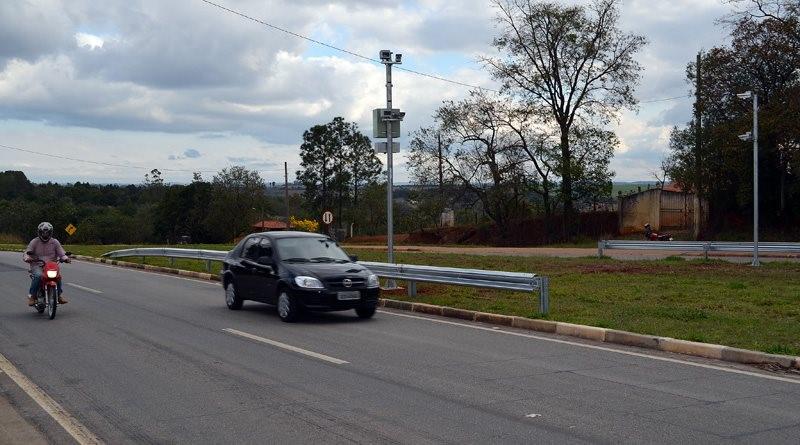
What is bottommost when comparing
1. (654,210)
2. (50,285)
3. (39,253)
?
(50,285)

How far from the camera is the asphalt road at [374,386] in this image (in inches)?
266

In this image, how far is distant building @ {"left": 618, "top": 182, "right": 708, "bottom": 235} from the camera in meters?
49.0

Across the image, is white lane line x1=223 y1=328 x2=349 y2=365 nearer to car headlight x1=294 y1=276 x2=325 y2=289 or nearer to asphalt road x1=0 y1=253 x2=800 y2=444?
asphalt road x1=0 y1=253 x2=800 y2=444

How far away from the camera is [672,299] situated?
1573 centimetres

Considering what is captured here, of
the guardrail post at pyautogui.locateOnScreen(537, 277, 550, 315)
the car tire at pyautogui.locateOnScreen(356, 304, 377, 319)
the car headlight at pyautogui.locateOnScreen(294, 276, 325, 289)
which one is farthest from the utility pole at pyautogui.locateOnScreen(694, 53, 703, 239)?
the car headlight at pyautogui.locateOnScreen(294, 276, 325, 289)

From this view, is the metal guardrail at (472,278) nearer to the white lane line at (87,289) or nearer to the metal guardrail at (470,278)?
the metal guardrail at (470,278)

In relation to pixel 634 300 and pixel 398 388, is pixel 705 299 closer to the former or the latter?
pixel 634 300

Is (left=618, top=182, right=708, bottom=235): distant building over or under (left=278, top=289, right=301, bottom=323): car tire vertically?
over

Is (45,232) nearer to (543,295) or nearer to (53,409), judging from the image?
(53,409)

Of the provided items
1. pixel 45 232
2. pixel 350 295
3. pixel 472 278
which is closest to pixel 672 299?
pixel 472 278

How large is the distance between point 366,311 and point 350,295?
0.83 m

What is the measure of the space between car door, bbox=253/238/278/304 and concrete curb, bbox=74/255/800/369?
2919mm

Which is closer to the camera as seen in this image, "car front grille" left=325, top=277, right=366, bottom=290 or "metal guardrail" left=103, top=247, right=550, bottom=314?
"car front grille" left=325, top=277, right=366, bottom=290

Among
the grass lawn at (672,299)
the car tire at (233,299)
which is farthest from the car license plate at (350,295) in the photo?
the car tire at (233,299)
